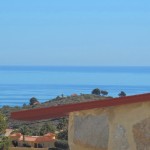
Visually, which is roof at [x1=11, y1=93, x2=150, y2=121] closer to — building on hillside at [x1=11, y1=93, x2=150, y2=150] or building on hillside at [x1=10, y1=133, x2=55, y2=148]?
building on hillside at [x1=11, y1=93, x2=150, y2=150]

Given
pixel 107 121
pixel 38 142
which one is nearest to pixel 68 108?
pixel 107 121

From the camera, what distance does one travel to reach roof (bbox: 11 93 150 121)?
3545 mm

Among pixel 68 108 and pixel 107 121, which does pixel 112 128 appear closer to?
pixel 107 121

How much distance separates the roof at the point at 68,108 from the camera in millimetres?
3545

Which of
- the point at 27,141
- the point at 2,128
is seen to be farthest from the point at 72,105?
the point at 27,141

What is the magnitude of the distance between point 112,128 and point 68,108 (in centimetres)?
33

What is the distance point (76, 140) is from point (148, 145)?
571mm

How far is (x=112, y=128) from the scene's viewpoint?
12.2ft

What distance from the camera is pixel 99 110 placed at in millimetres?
3777

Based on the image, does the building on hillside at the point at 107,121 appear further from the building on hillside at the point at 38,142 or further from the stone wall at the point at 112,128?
the building on hillside at the point at 38,142

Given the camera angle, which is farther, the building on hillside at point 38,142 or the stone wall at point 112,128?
the building on hillside at point 38,142

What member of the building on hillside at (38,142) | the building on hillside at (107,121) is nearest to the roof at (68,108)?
the building on hillside at (107,121)

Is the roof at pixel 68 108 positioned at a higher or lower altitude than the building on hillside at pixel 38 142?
lower

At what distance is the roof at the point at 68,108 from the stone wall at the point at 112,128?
9 cm
